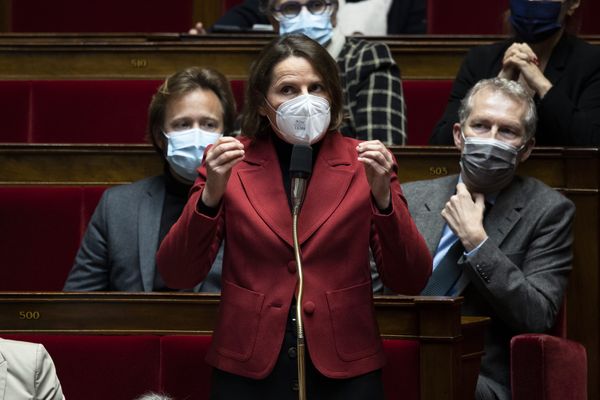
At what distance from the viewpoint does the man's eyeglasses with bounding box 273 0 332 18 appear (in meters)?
1.67

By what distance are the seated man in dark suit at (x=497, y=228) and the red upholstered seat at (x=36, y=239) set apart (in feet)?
1.45

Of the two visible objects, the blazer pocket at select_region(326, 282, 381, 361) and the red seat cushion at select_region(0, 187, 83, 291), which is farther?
the red seat cushion at select_region(0, 187, 83, 291)

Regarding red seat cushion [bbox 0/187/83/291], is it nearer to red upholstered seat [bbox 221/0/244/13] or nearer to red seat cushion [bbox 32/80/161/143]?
red seat cushion [bbox 32/80/161/143]

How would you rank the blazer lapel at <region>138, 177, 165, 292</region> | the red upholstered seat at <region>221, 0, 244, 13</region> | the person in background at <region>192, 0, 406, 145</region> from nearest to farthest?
the blazer lapel at <region>138, 177, 165, 292</region>
the person in background at <region>192, 0, 406, 145</region>
the red upholstered seat at <region>221, 0, 244, 13</region>

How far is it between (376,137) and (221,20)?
588mm

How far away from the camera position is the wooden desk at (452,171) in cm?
140

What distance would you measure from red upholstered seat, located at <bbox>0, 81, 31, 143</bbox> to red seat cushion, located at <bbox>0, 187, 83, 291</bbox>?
30 cm

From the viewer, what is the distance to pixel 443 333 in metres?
1.09

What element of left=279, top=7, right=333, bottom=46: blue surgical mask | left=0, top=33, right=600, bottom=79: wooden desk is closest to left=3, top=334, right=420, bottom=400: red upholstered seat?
left=279, top=7, right=333, bottom=46: blue surgical mask

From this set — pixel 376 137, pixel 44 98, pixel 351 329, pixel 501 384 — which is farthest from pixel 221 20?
pixel 351 329

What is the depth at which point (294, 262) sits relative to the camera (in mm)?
962

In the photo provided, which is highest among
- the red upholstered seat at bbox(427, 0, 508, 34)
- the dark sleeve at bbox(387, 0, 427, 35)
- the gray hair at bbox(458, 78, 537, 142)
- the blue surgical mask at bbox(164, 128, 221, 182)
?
the red upholstered seat at bbox(427, 0, 508, 34)

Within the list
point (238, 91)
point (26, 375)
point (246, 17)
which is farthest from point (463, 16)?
point (26, 375)

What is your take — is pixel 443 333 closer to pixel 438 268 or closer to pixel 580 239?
pixel 438 268
